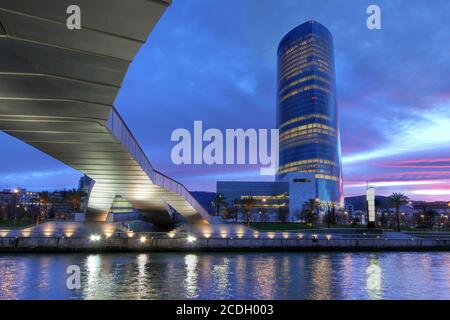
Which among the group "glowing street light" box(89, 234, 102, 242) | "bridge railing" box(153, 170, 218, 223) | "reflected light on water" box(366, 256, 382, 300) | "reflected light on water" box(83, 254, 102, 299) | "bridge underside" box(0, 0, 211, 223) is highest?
"bridge underside" box(0, 0, 211, 223)

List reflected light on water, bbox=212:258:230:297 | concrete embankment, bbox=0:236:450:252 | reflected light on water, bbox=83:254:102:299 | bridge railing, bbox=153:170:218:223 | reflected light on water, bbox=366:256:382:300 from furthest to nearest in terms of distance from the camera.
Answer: concrete embankment, bbox=0:236:450:252
bridge railing, bbox=153:170:218:223
reflected light on water, bbox=212:258:230:297
reflected light on water, bbox=366:256:382:300
reflected light on water, bbox=83:254:102:299

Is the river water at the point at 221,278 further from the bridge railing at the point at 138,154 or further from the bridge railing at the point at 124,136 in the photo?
the bridge railing at the point at 124,136

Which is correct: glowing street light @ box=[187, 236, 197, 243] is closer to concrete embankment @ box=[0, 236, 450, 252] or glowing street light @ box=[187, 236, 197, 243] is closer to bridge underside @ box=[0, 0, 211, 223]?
concrete embankment @ box=[0, 236, 450, 252]

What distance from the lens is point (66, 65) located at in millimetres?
10922

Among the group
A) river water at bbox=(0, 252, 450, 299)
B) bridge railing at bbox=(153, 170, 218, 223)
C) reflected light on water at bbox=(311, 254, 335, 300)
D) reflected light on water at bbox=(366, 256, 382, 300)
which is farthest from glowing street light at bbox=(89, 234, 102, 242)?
reflected light on water at bbox=(366, 256, 382, 300)

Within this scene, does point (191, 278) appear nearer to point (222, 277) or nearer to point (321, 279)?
point (222, 277)

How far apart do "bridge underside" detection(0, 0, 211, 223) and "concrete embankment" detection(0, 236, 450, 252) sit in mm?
25457

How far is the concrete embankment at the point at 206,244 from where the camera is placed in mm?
49000

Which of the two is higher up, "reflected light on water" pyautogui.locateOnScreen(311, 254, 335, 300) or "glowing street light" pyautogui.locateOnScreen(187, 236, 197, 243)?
"glowing street light" pyautogui.locateOnScreen(187, 236, 197, 243)

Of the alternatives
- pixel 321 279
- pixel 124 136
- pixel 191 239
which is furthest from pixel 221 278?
pixel 191 239

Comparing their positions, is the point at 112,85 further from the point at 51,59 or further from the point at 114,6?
the point at 114,6

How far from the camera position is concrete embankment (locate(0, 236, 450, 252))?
49000 millimetres

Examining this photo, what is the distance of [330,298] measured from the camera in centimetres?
2369

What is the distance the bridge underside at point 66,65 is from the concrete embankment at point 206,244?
25457 millimetres
